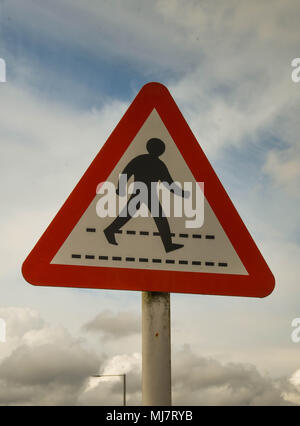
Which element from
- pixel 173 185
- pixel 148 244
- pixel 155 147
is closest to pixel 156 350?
pixel 148 244

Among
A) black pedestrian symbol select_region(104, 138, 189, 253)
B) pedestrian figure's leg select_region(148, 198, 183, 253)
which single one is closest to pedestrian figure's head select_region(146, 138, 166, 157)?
black pedestrian symbol select_region(104, 138, 189, 253)

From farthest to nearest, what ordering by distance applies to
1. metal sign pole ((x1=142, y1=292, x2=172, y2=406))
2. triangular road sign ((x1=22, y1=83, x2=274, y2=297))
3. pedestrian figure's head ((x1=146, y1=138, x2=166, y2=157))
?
pedestrian figure's head ((x1=146, y1=138, x2=166, y2=157)) < triangular road sign ((x1=22, y1=83, x2=274, y2=297)) < metal sign pole ((x1=142, y1=292, x2=172, y2=406))

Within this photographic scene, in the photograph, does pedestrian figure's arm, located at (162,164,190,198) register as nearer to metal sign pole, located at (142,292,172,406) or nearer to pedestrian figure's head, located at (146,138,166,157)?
pedestrian figure's head, located at (146,138,166,157)

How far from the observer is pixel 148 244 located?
1941mm

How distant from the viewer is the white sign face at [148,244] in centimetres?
193

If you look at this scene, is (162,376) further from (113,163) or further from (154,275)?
(113,163)

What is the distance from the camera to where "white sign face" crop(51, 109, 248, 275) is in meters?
1.93

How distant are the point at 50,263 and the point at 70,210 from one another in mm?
226

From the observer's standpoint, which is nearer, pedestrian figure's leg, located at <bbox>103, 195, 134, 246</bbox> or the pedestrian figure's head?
pedestrian figure's leg, located at <bbox>103, 195, 134, 246</bbox>

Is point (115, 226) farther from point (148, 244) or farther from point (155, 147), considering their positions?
point (155, 147)

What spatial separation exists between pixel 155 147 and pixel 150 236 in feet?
1.35

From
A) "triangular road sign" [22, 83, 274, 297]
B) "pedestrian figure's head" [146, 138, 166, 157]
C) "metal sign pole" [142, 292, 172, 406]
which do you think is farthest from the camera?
"pedestrian figure's head" [146, 138, 166, 157]
